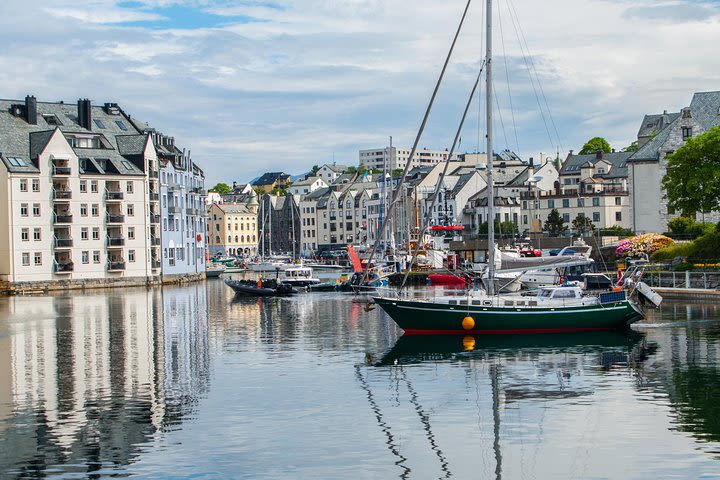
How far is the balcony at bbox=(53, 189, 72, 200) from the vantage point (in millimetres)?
124562

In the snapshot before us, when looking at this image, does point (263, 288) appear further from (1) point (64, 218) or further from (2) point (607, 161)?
(2) point (607, 161)

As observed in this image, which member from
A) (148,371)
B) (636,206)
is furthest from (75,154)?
(148,371)

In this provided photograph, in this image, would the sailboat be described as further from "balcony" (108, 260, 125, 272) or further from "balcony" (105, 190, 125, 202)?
"balcony" (105, 190, 125, 202)

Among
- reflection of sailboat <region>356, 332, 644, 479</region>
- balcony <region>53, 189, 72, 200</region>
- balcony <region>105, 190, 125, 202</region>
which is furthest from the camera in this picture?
balcony <region>105, 190, 125, 202</region>

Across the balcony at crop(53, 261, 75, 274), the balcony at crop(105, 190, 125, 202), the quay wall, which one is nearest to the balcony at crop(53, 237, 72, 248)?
the balcony at crop(53, 261, 75, 274)

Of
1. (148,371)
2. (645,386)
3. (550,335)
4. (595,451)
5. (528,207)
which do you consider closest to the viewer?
(595,451)

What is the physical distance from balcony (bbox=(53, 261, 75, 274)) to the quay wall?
1.35 m

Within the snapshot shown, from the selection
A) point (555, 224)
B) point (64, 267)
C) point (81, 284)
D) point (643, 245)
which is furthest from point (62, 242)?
point (555, 224)

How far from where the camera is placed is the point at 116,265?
12925 cm

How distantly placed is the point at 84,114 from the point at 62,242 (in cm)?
1936

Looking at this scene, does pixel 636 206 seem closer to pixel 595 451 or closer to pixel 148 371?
pixel 148 371

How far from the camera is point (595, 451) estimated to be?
29391 mm

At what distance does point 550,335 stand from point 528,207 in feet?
367

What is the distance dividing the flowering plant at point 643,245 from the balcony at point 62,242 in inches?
2653
